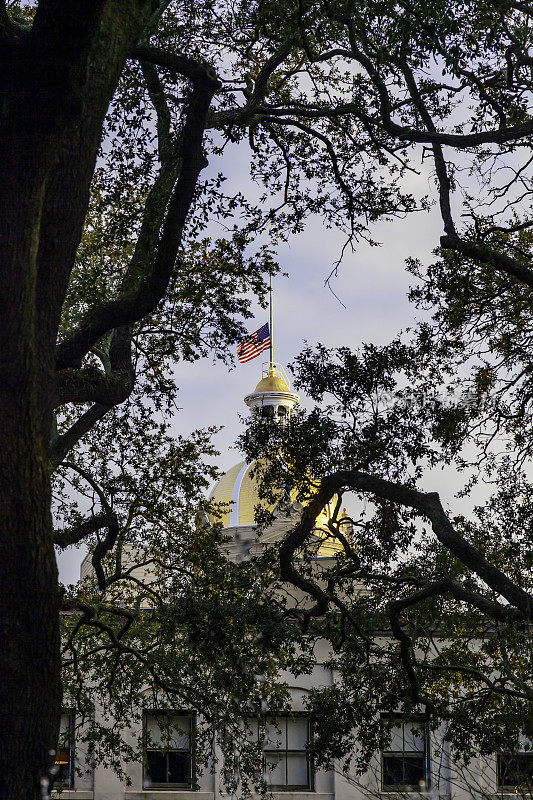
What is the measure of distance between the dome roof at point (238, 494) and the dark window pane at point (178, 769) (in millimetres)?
16815

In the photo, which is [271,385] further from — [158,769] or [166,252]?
[166,252]

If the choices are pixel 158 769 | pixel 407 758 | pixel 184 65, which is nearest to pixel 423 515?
pixel 184 65

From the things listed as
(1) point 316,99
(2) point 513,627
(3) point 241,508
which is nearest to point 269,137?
(1) point 316,99

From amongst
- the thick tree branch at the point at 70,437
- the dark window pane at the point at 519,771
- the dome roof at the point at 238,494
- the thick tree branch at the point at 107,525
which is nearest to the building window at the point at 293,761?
the thick tree branch at the point at 107,525

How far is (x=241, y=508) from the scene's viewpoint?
46.4 m

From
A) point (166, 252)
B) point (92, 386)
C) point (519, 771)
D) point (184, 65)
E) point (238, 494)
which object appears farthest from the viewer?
point (238, 494)

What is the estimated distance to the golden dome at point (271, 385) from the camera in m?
50.3

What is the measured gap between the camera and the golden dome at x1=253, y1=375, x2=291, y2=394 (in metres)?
50.3

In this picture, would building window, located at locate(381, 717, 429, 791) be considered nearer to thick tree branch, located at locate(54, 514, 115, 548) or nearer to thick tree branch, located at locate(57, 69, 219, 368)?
thick tree branch, located at locate(54, 514, 115, 548)

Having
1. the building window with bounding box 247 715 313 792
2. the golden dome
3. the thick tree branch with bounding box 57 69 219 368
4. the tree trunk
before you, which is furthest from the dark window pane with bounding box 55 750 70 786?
the golden dome

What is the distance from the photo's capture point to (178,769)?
2644 cm

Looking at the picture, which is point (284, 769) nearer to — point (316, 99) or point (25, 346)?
point (316, 99)

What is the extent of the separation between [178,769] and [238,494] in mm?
21583

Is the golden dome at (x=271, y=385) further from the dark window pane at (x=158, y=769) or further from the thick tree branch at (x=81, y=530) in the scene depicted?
the thick tree branch at (x=81, y=530)
